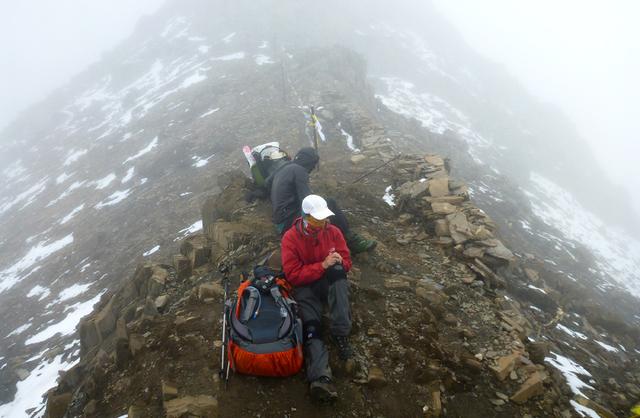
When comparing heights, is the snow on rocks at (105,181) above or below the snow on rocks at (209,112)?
below

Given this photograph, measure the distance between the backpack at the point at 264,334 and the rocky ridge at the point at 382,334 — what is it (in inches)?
11.4

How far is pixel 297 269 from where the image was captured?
5.49m

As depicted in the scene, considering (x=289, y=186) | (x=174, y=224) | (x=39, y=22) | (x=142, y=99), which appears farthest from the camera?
(x=39, y=22)

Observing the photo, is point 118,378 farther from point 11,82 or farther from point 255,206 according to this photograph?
point 11,82

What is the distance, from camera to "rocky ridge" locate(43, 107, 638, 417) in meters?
4.82

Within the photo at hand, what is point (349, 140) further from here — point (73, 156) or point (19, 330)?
point (73, 156)

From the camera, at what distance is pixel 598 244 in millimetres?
35531

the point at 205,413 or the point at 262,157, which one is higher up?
the point at 205,413

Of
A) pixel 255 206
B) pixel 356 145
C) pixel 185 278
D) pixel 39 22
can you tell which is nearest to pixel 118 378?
pixel 185 278

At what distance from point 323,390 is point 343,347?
875 millimetres

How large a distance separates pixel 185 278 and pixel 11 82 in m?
159

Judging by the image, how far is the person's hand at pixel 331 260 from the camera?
5.33m

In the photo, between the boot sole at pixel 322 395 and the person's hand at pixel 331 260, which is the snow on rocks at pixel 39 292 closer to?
the person's hand at pixel 331 260

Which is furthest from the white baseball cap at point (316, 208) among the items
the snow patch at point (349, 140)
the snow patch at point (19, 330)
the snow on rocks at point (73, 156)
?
the snow on rocks at point (73, 156)
